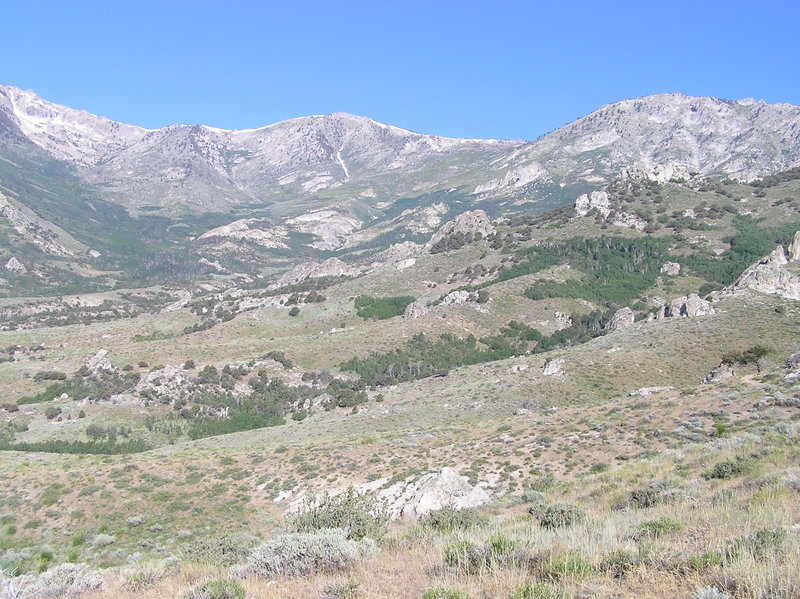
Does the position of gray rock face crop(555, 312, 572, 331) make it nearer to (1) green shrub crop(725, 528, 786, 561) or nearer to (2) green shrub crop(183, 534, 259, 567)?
(2) green shrub crop(183, 534, 259, 567)

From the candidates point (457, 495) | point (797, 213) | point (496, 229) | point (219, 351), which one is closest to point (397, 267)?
point (496, 229)

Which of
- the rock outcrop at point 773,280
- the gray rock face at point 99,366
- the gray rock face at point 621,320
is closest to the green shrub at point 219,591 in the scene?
the gray rock face at point 621,320

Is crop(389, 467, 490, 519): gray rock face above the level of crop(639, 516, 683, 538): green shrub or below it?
below

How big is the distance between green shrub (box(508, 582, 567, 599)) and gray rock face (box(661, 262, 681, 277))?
310ft

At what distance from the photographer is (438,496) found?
18.0 metres

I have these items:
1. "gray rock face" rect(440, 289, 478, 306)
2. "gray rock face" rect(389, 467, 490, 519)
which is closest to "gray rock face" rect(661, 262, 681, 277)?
"gray rock face" rect(440, 289, 478, 306)

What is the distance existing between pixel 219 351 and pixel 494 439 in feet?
183

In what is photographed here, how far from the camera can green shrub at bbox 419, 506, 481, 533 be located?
1204 centimetres

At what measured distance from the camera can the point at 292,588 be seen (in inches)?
319

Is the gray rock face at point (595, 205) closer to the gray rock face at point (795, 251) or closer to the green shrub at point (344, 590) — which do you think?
the gray rock face at point (795, 251)

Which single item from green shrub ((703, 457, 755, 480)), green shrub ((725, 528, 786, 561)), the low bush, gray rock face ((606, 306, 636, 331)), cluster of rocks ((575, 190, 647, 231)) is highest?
cluster of rocks ((575, 190, 647, 231))

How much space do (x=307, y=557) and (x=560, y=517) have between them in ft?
18.0

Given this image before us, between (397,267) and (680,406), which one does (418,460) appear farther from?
(397,267)

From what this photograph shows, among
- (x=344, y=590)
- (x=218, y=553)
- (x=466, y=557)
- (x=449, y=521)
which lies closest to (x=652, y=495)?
(x=449, y=521)
